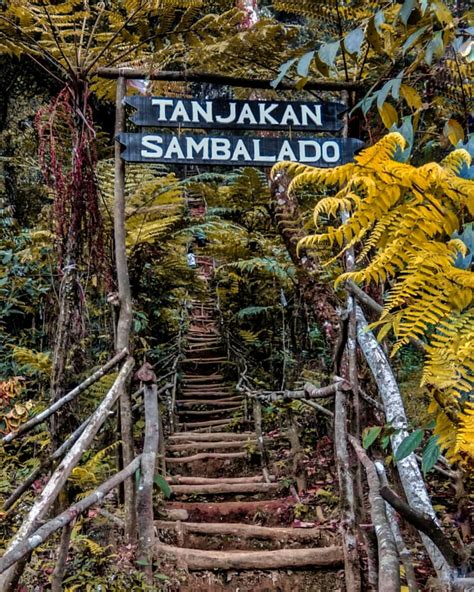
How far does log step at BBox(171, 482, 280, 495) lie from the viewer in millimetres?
4363

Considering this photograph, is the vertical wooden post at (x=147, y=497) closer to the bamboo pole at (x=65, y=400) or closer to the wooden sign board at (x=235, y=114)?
the bamboo pole at (x=65, y=400)

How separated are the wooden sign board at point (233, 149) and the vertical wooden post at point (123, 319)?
0.18 m

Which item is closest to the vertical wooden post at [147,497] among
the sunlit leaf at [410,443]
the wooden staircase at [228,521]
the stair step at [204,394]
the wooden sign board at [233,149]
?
the wooden staircase at [228,521]

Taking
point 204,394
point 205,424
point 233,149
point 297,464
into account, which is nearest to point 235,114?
point 233,149

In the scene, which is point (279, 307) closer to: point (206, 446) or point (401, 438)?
point (206, 446)

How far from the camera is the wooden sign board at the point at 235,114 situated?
8.50ft

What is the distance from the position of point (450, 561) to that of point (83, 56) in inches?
126

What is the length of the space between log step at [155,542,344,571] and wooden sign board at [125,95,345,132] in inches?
100.0

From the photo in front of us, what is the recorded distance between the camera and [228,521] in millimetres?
4047

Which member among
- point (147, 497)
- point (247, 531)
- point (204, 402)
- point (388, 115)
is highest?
point (388, 115)

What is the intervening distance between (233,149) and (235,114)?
21 cm

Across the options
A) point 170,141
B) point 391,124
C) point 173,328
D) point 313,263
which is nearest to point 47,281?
point 173,328

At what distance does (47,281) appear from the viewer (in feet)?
20.2

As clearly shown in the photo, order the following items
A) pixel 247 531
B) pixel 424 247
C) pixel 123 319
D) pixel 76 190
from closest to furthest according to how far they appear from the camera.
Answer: pixel 424 247
pixel 123 319
pixel 76 190
pixel 247 531
